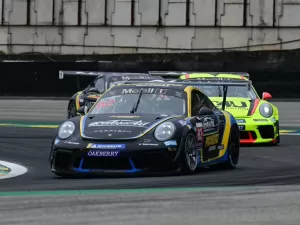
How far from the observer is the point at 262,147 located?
Answer: 52.7 ft

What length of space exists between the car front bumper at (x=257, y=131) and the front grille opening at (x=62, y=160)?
585 centimetres

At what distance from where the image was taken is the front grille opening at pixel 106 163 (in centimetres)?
1082

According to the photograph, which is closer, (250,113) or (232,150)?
(232,150)

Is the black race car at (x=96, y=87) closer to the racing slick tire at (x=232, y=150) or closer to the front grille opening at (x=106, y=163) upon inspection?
the racing slick tire at (x=232, y=150)

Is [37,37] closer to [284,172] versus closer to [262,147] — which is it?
[262,147]

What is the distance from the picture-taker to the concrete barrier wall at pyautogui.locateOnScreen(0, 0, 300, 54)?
39.5 m

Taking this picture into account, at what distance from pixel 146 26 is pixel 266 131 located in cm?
2489

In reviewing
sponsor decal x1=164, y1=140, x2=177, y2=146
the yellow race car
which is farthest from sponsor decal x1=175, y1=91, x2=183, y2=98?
the yellow race car

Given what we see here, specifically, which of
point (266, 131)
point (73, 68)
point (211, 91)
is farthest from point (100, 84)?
point (73, 68)

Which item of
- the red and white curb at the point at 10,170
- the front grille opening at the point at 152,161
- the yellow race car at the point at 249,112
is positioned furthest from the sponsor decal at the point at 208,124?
the yellow race car at the point at 249,112

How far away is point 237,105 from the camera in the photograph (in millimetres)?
16844

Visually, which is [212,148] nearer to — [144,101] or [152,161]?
[144,101]

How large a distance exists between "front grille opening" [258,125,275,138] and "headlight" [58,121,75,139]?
5732 millimetres

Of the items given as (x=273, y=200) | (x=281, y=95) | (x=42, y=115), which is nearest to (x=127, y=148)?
(x=273, y=200)
